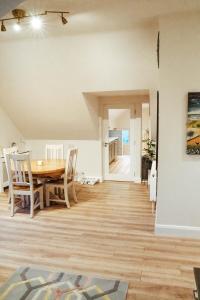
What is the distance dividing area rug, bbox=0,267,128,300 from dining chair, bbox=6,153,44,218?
159 centimetres

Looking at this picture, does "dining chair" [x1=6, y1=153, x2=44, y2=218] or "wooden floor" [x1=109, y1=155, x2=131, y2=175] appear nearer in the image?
"dining chair" [x1=6, y1=153, x2=44, y2=218]

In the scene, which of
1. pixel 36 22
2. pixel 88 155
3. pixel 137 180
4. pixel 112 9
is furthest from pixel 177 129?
pixel 88 155

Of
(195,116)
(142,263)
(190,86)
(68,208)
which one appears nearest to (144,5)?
(190,86)

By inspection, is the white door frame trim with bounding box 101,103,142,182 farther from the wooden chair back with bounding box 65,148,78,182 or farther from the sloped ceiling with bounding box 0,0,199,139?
the wooden chair back with bounding box 65,148,78,182

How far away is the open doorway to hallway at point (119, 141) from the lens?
6.21 metres

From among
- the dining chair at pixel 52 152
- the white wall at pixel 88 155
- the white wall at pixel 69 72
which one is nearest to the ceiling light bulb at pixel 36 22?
the white wall at pixel 69 72

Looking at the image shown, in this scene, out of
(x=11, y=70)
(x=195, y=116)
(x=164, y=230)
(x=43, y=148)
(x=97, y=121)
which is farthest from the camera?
(x=43, y=148)

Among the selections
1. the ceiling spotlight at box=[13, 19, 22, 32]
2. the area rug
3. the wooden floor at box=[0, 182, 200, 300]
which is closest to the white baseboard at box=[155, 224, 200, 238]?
the wooden floor at box=[0, 182, 200, 300]

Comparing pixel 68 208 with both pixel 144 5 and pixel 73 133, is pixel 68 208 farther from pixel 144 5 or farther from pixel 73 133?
pixel 144 5

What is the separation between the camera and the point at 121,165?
6.55 metres

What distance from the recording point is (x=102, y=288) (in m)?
2.27

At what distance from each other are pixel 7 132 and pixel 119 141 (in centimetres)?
275

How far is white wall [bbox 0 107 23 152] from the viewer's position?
223 inches

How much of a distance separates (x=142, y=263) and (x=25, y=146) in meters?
4.80
